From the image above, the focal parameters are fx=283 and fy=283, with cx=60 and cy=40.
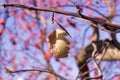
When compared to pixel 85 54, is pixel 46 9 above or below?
above

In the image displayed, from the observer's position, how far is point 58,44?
1114mm

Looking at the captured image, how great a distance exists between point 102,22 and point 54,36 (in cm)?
30

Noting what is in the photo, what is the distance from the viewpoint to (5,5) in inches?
31.9

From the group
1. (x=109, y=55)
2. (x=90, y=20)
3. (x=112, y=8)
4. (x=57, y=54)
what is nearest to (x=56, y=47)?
(x=57, y=54)

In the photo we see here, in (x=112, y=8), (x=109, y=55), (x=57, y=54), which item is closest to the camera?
(x=57, y=54)

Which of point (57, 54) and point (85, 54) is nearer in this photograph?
point (57, 54)

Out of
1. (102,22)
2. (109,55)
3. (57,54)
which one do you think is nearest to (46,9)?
(102,22)

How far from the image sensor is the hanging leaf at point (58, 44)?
110cm

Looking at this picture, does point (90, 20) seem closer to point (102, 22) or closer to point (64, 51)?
point (102, 22)

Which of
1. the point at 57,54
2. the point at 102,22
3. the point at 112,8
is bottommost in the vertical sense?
the point at 112,8

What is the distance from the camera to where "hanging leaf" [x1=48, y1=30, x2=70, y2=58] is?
110cm

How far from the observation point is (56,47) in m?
1.11

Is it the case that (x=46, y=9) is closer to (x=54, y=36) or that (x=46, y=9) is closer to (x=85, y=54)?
(x=54, y=36)

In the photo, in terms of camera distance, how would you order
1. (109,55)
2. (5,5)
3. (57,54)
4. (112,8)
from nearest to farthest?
(5,5) < (57,54) < (109,55) < (112,8)
